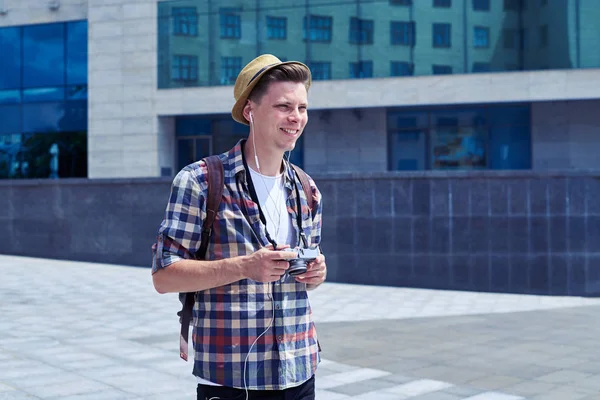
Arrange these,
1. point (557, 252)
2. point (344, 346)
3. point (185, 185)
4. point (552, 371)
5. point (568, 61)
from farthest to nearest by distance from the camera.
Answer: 1. point (568, 61)
2. point (557, 252)
3. point (344, 346)
4. point (552, 371)
5. point (185, 185)

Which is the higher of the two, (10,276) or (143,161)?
(143,161)

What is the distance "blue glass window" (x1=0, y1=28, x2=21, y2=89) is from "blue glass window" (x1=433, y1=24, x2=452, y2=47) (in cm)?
1730

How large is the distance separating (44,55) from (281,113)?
99.2 ft

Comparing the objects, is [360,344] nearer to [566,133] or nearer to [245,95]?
[245,95]

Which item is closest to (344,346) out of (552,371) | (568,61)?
(552,371)

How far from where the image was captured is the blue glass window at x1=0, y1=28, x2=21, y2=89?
102ft

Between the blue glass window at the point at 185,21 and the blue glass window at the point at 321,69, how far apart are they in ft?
14.9

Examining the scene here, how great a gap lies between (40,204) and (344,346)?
1180 cm

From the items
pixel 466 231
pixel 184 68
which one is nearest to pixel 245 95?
pixel 466 231

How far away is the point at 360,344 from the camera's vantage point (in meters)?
8.56

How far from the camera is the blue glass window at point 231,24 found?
26.1 meters

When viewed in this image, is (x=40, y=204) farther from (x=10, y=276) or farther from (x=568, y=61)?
(x=568, y=61)

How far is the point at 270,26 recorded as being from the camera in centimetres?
2583

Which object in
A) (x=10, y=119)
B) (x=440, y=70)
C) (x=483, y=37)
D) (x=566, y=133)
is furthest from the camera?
(x=10, y=119)
